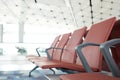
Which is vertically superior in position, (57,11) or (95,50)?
(57,11)

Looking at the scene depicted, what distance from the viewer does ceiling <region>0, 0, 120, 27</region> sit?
42.7ft

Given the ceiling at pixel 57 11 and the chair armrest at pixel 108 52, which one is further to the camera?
the ceiling at pixel 57 11

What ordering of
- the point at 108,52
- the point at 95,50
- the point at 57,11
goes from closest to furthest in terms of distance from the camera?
1. the point at 108,52
2. the point at 95,50
3. the point at 57,11

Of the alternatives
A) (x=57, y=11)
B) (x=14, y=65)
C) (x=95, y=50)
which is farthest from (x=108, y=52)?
(x=57, y=11)

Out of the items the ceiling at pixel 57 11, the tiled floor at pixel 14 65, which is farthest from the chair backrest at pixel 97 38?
the ceiling at pixel 57 11

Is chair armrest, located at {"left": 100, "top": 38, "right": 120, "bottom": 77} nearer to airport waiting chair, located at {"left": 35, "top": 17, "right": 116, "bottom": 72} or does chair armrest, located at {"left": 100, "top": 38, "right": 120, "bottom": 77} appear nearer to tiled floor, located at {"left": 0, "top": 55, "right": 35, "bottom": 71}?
airport waiting chair, located at {"left": 35, "top": 17, "right": 116, "bottom": 72}

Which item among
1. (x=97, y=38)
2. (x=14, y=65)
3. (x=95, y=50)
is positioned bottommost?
(x=14, y=65)

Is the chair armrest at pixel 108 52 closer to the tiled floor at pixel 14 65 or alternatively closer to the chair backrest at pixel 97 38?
the chair backrest at pixel 97 38

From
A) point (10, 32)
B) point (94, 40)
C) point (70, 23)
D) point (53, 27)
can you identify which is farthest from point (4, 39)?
point (94, 40)

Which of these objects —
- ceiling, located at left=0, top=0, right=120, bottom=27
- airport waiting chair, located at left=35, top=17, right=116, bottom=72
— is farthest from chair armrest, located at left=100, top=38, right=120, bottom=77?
ceiling, located at left=0, top=0, right=120, bottom=27

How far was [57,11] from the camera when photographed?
571 inches

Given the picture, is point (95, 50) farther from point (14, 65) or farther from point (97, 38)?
point (14, 65)

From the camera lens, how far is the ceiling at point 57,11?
13016mm

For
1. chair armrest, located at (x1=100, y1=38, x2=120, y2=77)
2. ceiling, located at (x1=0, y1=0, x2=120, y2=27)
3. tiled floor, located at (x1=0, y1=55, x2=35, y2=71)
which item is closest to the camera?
chair armrest, located at (x1=100, y1=38, x2=120, y2=77)
